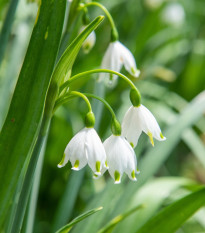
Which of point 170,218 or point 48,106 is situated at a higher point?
point 48,106

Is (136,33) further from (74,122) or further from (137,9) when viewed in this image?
(74,122)

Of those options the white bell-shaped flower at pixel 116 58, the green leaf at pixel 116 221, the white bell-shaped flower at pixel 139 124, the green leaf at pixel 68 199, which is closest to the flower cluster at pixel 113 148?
the white bell-shaped flower at pixel 139 124

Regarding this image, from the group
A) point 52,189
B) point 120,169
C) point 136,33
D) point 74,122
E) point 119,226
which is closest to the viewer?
point 120,169

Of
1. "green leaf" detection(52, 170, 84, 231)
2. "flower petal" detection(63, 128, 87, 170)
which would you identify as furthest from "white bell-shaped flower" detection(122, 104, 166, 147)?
"green leaf" detection(52, 170, 84, 231)

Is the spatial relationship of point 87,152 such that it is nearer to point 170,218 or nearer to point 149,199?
point 170,218

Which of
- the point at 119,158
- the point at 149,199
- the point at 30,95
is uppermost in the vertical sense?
the point at 30,95

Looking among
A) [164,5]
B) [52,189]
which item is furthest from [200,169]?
[52,189]

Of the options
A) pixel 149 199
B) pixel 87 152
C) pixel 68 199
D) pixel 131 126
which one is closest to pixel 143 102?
pixel 149 199
